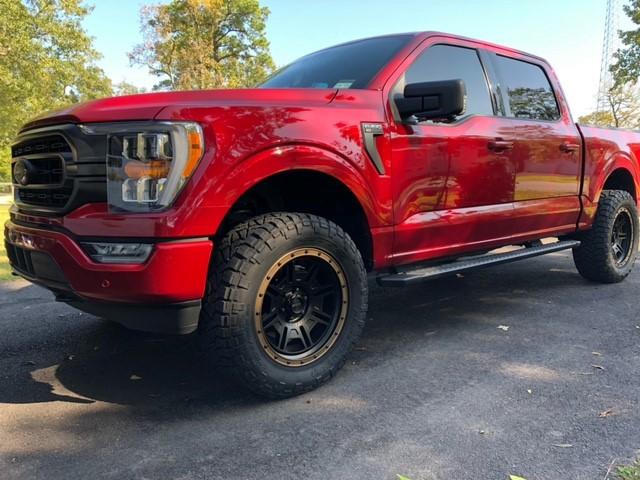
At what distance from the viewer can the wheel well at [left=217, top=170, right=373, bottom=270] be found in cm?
285

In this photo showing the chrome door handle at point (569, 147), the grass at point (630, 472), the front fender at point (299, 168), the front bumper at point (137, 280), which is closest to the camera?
the grass at point (630, 472)

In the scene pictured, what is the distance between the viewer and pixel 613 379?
9.46 ft

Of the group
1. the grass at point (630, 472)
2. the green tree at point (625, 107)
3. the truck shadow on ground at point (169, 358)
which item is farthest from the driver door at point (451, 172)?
the green tree at point (625, 107)

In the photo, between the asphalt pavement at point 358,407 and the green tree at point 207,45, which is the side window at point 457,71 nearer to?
the asphalt pavement at point 358,407

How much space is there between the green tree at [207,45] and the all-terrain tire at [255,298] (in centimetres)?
1987

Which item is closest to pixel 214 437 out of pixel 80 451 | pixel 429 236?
pixel 80 451

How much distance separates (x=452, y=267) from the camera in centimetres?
341

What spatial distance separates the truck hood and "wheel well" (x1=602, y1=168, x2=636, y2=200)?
4.00m

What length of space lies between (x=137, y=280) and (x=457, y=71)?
2709 mm

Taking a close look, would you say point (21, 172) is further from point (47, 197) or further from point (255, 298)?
point (255, 298)

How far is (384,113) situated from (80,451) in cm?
229

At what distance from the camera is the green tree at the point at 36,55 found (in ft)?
61.1

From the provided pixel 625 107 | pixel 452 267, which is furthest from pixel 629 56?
pixel 452 267

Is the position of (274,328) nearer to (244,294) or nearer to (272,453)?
(244,294)
